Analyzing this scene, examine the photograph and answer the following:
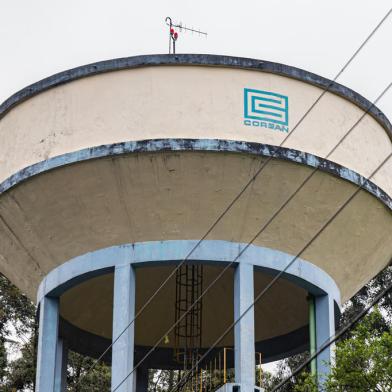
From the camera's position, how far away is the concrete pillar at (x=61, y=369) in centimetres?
1628

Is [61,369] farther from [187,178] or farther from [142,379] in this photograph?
[187,178]

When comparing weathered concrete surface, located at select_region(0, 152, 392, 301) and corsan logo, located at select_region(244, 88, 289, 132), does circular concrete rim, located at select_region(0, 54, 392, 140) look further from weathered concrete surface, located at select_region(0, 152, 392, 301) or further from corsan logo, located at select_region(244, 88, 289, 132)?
weathered concrete surface, located at select_region(0, 152, 392, 301)

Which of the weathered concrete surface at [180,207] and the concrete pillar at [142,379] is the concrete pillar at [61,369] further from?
the weathered concrete surface at [180,207]

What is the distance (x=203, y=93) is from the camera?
1334 centimetres

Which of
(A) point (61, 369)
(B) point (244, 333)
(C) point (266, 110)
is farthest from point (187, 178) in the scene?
(A) point (61, 369)

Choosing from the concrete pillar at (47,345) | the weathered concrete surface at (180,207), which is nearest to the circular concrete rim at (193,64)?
the weathered concrete surface at (180,207)

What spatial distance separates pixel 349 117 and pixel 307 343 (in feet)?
18.8

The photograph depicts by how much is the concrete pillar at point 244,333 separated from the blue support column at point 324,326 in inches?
52.3

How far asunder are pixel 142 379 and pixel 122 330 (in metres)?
5.92

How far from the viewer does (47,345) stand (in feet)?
48.1

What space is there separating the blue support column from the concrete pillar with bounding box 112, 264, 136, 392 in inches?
111

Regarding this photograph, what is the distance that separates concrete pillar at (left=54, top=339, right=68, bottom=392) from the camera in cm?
1628

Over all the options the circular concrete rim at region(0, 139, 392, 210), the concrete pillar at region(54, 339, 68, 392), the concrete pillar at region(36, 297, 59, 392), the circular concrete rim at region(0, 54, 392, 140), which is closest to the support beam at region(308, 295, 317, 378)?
the circular concrete rim at region(0, 139, 392, 210)

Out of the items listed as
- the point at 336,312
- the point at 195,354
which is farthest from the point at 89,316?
the point at 336,312
